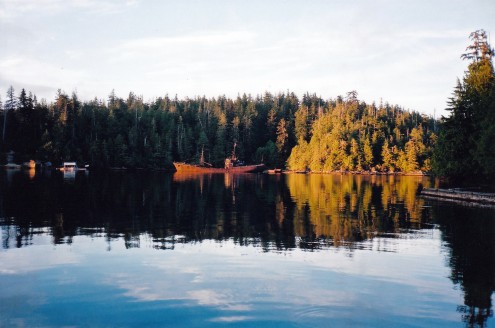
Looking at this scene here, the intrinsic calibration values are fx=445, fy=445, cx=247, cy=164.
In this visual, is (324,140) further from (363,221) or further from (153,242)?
(153,242)

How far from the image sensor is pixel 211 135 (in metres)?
179

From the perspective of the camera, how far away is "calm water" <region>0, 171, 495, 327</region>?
39.5ft

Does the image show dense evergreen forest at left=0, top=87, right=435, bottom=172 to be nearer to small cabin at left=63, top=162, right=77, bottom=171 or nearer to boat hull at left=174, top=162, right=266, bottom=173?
small cabin at left=63, top=162, right=77, bottom=171

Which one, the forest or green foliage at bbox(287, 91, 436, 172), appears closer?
the forest

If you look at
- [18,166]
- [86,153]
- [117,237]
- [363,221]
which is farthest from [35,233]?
[86,153]

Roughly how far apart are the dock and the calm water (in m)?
11.8

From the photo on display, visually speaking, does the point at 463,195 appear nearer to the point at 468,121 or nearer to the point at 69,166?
the point at 468,121

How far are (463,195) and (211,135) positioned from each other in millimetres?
138932

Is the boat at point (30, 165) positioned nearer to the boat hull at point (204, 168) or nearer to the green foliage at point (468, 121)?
the boat hull at point (204, 168)

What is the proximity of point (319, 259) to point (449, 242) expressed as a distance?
9013mm

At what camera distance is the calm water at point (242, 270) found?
39.5ft

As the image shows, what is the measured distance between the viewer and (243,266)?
17.3 m

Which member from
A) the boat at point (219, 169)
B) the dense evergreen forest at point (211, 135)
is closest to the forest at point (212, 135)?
the dense evergreen forest at point (211, 135)

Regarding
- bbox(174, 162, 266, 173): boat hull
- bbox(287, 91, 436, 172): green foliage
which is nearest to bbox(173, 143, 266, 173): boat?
bbox(174, 162, 266, 173): boat hull
